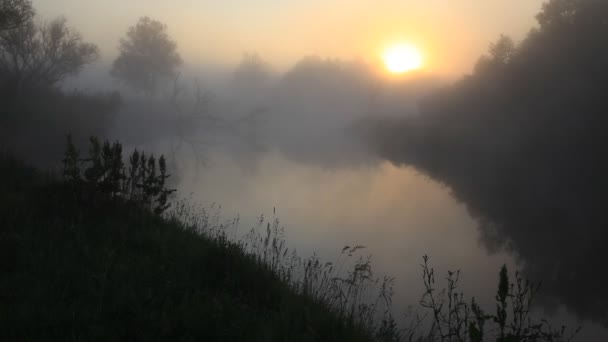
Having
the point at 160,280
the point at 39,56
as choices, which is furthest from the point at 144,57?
the point at 160,280

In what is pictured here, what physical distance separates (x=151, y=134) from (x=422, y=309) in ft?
130

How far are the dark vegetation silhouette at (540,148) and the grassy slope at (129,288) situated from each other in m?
8.56

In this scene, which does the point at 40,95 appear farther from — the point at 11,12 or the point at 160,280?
the point at 160,280

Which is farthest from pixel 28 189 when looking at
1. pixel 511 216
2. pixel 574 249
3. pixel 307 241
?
pixel 511 216

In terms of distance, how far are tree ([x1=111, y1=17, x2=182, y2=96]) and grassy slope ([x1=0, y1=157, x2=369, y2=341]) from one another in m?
51.1

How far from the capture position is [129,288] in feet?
15.0

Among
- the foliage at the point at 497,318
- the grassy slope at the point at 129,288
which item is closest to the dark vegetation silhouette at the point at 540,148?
the foliage at the point at 497,318

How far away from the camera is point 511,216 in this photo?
18.2 meters

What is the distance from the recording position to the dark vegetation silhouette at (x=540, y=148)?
13.5 meters

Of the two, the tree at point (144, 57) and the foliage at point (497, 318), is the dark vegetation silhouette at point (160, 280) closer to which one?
the foliage at point (497, 318)

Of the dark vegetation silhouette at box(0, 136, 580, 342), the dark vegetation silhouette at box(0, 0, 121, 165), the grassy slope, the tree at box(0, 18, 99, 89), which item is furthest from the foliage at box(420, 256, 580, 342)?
the tree at box(0, 18, 99, 89)

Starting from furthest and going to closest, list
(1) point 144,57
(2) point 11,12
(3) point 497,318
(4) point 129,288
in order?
(1) point 144,57
(2) point 11,12
(4) point 129,288
(3) point 497,318

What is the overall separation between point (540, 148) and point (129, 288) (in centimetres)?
2841

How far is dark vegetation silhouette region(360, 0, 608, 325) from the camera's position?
44.3 ft
